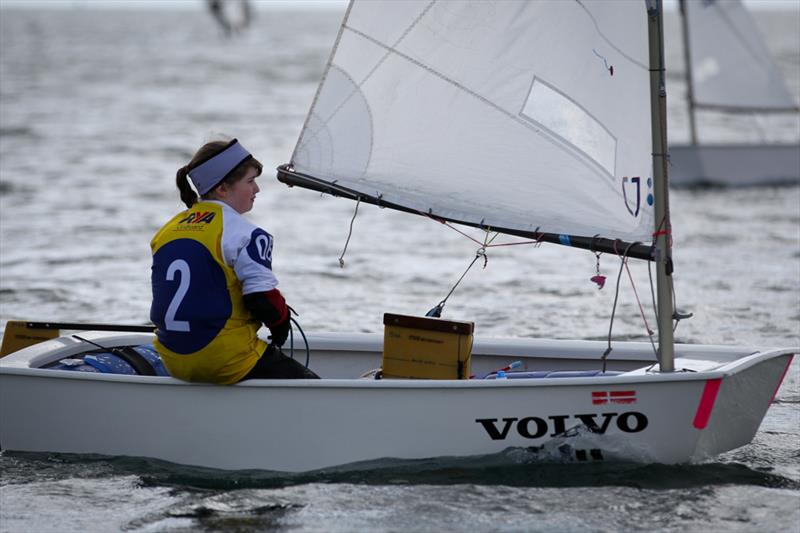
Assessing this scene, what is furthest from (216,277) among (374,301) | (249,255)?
(374,301)

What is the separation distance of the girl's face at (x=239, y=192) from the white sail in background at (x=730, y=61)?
46.6 ft

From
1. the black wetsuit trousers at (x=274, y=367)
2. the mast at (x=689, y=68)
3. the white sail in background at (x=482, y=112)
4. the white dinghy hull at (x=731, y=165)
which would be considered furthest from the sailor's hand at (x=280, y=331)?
the mast at (x=689, y=68)

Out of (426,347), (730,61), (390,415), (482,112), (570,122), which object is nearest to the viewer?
(390,415)

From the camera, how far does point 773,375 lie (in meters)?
Answer: 5.63

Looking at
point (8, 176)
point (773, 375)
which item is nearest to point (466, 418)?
point (773, 375)

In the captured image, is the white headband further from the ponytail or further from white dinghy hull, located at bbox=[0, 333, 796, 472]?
white dinghy hull, located at bbox=[0, 333, 796, 472]

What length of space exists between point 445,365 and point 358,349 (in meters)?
1.03

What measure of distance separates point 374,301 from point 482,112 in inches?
209

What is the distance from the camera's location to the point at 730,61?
18.6m

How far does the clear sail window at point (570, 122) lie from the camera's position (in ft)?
18.9

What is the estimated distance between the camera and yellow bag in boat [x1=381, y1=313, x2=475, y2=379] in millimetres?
5652

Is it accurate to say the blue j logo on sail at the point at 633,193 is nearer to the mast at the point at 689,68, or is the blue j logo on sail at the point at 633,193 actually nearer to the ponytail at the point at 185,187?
the ponytail at the point at 185,187

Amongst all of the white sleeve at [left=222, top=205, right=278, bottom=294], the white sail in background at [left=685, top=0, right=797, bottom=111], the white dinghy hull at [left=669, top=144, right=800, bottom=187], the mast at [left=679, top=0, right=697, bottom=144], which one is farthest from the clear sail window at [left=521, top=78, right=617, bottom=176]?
the white sail in background at [left=685, top=0, right=797, bottom=111]

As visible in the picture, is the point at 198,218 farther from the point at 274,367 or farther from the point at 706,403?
the point at 706,403
